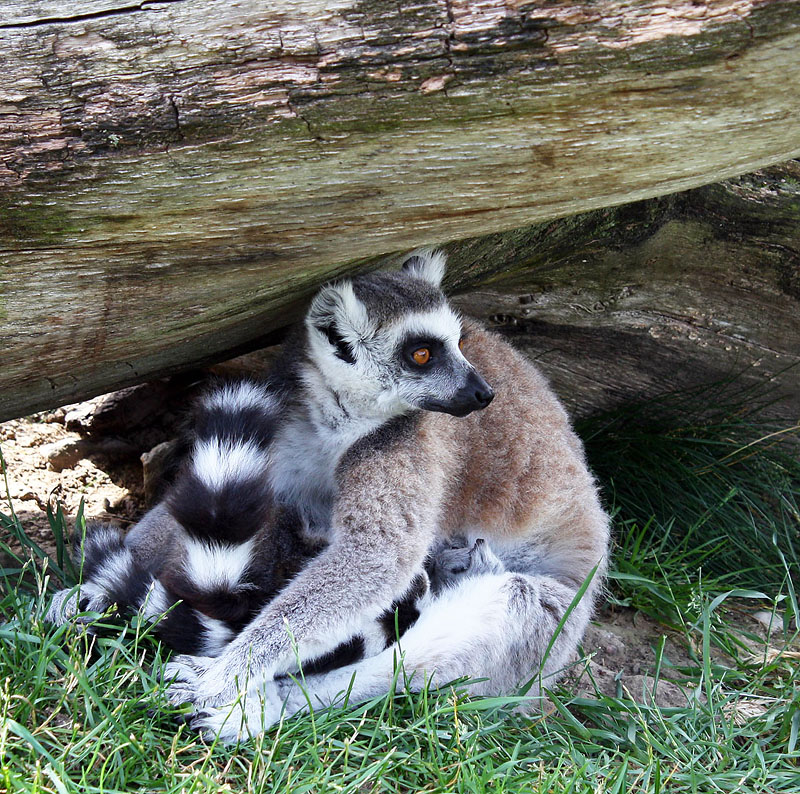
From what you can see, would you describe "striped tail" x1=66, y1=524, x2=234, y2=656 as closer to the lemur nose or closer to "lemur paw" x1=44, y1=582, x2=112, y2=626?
"lemur paw" x1=44, y1=582, x2=112, y2=626

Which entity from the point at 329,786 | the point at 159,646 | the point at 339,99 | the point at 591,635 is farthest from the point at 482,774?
the point at 339,99

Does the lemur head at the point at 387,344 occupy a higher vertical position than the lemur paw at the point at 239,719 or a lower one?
higher

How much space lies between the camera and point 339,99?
247cm

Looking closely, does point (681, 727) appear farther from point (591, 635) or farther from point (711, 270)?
point (711, 270)

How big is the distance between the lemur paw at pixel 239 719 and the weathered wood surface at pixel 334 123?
55.8 inches

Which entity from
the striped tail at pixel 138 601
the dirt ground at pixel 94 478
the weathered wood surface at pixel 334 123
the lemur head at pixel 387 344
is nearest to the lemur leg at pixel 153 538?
the striped tail at pixel 138 601

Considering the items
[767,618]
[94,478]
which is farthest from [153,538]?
[767,618]

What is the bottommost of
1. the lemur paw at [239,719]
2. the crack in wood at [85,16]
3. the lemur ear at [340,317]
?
the lemur paw at [239,719]

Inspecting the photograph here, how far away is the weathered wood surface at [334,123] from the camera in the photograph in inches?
92.0

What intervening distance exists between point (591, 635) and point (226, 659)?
73.2 inches

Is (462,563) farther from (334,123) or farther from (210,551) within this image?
(334,123)

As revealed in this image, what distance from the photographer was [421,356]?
3377mm

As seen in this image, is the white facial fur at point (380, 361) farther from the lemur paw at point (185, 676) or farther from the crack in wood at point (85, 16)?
the crack in wood at point (85, 16)

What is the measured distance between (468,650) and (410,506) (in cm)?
59
